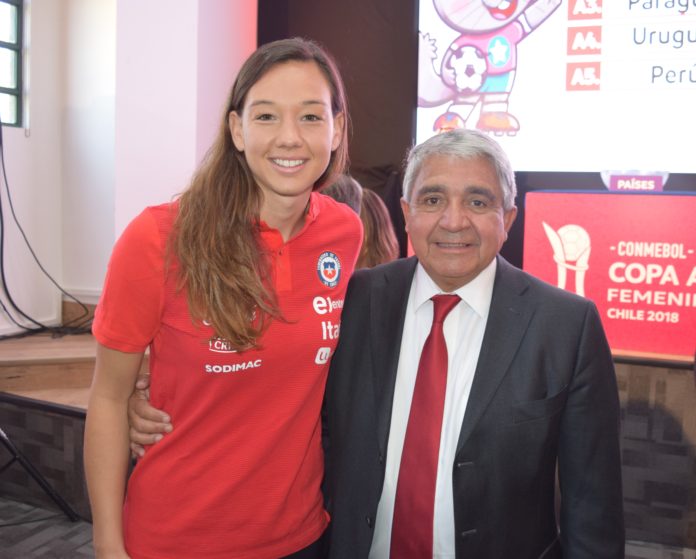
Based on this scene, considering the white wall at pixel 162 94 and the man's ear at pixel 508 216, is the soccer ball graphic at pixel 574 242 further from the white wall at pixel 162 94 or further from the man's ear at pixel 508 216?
the man's ear at pixel 508 216

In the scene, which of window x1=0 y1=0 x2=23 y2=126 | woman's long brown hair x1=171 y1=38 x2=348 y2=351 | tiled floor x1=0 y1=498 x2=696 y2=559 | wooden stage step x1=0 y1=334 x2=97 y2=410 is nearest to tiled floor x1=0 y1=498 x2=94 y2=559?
tiled floor x1=0 y1=498 x2=696 y2=559

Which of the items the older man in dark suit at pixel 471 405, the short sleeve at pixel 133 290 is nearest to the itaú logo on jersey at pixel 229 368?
the short sleeve at pixel 133 290

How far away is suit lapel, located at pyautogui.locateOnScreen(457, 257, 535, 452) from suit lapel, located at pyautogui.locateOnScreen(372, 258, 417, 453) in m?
0.16

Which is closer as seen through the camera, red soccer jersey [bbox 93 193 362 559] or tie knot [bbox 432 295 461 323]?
red soccer jersey [bbox 93 193 362 559]

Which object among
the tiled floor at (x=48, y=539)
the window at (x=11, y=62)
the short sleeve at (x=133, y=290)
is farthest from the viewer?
the window at (x=11, y=62)

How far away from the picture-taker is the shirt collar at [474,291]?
4.83ft

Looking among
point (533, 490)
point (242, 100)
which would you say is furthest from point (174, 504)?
point (242, 100)

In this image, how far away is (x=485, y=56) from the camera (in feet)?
12.9

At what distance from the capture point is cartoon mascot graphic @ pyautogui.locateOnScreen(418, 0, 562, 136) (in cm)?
385

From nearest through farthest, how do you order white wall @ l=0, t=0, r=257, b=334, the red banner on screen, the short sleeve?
1. the short sleeve
2. the red banner on screen
3. white wall @ l=0, t=0, r=257, b=334

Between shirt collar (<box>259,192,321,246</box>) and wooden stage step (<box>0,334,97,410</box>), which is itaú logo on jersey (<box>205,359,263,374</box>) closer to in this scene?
shirt collar (<box>259,192,321,246</box>)

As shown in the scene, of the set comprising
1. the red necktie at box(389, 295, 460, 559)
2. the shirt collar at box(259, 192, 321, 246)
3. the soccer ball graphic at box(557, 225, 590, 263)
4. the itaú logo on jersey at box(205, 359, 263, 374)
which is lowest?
the red necktie at box(389, 295, 460, 559)

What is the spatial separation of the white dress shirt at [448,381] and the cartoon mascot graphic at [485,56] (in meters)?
2.60

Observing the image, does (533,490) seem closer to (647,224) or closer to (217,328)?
(217,328)
